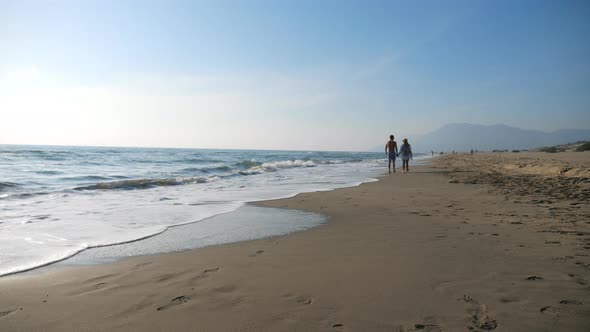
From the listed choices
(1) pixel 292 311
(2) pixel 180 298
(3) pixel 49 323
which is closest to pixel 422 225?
(1) pixel 292 311

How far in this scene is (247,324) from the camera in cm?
222

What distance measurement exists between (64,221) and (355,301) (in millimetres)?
5643

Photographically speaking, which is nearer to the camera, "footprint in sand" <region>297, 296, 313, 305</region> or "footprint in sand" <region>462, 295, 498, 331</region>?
"footprint in sand" <region>462, 295, 498, 331</region>

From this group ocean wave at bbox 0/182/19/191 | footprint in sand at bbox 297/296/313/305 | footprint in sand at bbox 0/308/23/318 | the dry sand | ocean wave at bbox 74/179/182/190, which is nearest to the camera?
the dry sand

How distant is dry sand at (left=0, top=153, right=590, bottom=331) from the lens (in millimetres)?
2242

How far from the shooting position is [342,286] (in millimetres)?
2811

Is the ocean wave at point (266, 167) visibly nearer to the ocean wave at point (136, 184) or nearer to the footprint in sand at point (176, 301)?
the ocean wave at point (136, 184)

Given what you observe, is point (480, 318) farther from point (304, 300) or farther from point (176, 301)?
point (176, 301)

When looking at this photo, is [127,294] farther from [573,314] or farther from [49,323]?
[573,314]

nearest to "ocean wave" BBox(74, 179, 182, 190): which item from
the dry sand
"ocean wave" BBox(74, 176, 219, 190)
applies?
"ocean wave" BBox(74, 176, 219, 190)

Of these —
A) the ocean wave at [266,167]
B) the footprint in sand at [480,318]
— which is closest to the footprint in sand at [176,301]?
the footprint in sand at [480,318]

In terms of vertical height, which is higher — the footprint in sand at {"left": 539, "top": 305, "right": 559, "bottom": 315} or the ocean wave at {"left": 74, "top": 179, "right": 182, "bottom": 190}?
the ocean wave at {"left": 74, "top": 179, "right": 182, "bottom": 190}

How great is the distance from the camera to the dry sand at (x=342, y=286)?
2242 mm

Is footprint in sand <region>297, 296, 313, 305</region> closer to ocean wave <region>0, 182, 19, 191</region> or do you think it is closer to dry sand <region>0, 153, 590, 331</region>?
dry sand <region>0, 153, 590, 331</region>
